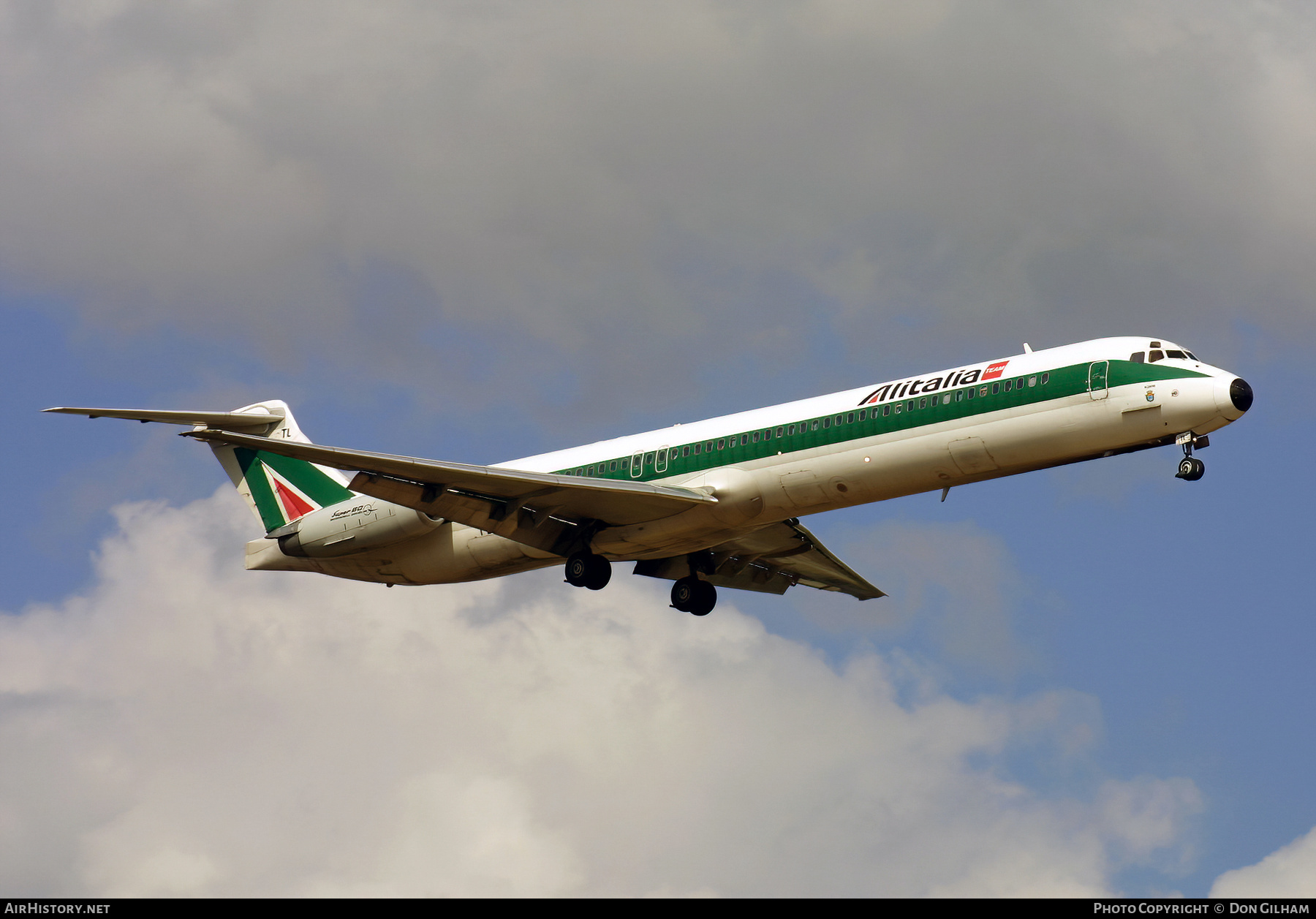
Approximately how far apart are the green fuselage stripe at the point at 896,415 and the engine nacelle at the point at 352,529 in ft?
20.0

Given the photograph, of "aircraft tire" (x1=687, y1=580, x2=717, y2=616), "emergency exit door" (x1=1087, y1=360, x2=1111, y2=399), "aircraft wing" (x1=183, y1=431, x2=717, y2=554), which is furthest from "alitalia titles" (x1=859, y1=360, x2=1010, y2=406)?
"aircraft tire" (x1=687, y1=580, x2=717, y2=616)

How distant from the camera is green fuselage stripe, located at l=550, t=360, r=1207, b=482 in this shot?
29.5 metres

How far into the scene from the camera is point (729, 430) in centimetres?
3309

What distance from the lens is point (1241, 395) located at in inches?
1127

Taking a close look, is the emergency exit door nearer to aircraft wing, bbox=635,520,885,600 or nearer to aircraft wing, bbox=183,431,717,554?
aircraft wing, bbox=183,431,717,554

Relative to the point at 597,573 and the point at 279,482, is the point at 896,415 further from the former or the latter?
the point at 279,482

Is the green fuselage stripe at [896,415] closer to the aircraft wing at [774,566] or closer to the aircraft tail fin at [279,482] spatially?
the aircraft wing at [774,566]

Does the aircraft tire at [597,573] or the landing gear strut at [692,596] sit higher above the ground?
the landing gear strut at [692,596]

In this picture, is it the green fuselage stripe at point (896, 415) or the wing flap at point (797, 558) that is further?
the wing flap at point (797, 558)

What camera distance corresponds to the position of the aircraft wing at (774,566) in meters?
37.9

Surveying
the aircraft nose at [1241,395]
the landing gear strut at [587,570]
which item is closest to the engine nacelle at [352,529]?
the landing gear strut at [587,570]

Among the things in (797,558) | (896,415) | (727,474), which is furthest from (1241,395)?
(797,558)
